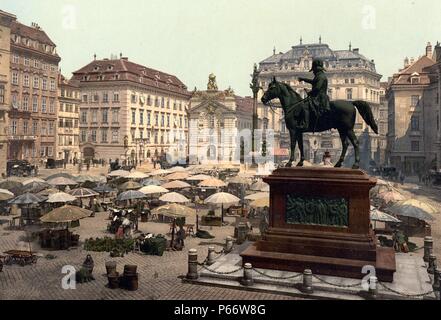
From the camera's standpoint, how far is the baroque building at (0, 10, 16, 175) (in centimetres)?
5253

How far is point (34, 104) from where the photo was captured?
6250cm

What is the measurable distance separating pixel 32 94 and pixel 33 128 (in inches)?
192

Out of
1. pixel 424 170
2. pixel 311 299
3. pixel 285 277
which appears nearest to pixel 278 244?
pixel 285 277

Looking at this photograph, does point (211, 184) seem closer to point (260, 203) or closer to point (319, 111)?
point (260, 203)

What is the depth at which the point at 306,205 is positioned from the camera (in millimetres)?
14477

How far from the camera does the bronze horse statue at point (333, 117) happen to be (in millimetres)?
15148

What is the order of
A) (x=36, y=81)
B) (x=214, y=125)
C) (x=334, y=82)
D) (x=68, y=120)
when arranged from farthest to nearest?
(x=334, y=82) < (x=214, y=125) < (x=68, y=120) < (x=36, y=81)

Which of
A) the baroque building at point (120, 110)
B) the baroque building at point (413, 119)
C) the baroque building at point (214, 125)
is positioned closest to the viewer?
the baroque building at point (413, 119)

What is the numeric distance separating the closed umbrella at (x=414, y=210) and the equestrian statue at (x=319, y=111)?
5.86m

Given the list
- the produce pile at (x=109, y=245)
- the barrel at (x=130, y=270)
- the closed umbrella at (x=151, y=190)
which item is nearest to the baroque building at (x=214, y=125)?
the closed umbrella at (x=151, y=190)

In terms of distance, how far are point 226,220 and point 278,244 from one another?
11877mm

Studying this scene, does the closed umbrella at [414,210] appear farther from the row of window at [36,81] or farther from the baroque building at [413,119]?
the row of window at [36,81]

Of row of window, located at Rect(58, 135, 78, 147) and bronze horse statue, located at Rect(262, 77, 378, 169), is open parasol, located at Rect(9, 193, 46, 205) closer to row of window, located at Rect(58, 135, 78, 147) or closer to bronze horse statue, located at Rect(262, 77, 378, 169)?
bronze horse statue, located at Rect(262, 77, 378, 169)

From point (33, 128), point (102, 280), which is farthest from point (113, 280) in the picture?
point (33, 128)
